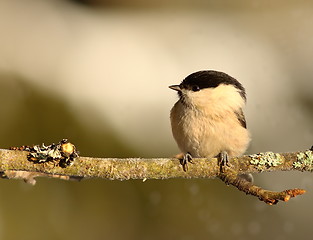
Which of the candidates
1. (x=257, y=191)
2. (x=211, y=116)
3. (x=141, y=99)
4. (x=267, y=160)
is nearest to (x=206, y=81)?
(x=211, y=116)

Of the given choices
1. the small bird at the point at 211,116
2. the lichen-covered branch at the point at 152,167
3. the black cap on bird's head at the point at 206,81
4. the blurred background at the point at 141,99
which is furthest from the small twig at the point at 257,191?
the blurred background at the point at 141,99

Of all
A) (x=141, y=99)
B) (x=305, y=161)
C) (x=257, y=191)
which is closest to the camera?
(x=257, y=191)

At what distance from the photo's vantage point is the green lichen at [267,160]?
1.57m

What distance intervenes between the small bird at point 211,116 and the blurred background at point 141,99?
1.03 metres

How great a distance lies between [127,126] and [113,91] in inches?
23.3

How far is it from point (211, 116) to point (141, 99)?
208 cm

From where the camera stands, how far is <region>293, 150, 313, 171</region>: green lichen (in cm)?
154

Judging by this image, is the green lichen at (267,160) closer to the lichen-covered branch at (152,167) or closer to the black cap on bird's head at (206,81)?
the lichen-covered branch at (152,167)

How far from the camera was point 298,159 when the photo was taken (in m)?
1.55

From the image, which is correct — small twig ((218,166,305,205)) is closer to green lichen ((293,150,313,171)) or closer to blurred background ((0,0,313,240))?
green lichen ((293,150,313,171))

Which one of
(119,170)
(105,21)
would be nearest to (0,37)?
(105,21)

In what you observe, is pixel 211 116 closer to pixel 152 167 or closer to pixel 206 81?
pixel 206 81

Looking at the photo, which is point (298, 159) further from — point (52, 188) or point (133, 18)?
point (133, 18)

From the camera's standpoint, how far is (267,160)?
1.57 metres
